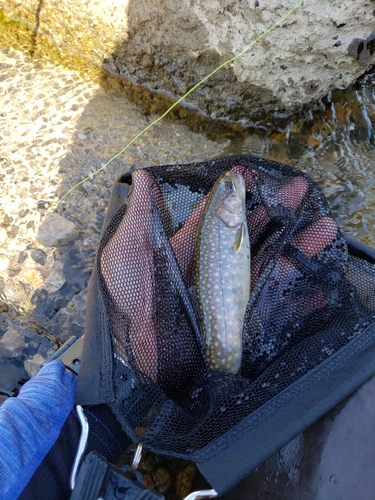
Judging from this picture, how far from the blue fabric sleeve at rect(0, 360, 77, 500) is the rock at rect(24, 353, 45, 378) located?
2.62 feet

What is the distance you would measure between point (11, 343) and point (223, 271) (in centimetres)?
147

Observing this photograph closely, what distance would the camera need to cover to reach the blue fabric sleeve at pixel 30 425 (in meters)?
1.53

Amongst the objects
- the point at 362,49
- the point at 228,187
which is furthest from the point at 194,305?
the point at 362,49

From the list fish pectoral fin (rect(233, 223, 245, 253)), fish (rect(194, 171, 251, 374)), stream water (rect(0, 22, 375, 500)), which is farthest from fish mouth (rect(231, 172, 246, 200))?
stream water (rect(0, 22, 375, 500))

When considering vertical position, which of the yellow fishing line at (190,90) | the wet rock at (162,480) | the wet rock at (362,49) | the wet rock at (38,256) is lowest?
the wet rock at (162,480)

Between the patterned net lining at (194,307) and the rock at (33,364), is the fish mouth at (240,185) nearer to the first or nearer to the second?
the patterned net lining at (194,307)

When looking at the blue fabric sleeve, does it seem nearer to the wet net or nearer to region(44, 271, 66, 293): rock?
the wet net

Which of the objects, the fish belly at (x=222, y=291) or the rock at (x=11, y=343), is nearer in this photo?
the fish belly at (x=222, y=291)

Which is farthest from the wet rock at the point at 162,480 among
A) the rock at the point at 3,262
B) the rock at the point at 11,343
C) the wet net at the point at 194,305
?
the rock at the point at 3,262

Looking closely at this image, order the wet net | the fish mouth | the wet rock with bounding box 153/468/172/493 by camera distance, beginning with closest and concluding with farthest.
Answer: the wet net, the wet rock with bounding box 153/468/172/493, the fish mouth

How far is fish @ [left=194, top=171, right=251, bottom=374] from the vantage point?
2148mm

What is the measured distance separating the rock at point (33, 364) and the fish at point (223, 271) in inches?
43.9

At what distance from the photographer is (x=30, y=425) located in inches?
64.2

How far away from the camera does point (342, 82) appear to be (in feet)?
10.7
